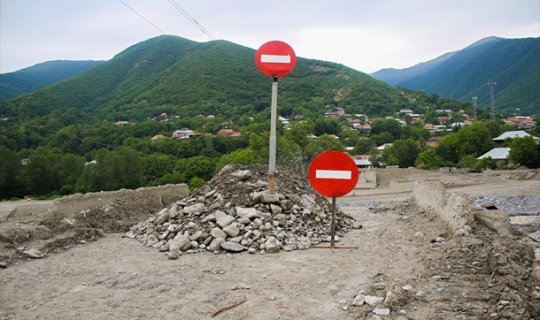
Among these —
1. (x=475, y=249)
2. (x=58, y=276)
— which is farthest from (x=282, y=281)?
(x=58, y=276)

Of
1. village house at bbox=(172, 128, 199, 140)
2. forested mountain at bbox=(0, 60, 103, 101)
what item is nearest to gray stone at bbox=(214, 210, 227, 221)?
village house at bbox=(172, 128, 199, 140)

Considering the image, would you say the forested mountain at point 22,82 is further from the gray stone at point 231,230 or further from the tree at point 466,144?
the gray stone at point 231,230

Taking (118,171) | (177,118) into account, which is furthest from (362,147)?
(118,171)

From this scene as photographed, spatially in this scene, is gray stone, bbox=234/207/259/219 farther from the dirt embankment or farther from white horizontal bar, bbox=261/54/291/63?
the dirt embankment

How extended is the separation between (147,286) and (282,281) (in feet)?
5.63

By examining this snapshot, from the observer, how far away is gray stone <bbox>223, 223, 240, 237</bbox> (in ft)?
23.8

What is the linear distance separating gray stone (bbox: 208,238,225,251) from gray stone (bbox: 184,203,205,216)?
1.14m

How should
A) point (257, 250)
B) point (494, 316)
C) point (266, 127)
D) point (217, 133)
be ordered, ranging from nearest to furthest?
point (494, 316), point (257, 250), point (266, 127), point (217, 133)

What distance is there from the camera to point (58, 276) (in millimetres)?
5938

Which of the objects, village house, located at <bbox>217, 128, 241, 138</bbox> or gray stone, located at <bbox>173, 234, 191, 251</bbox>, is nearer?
gray stone, located at <bbox>173, 234, 191, 251</bbox>

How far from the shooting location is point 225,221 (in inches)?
295

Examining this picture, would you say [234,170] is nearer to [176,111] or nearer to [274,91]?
[274,91]

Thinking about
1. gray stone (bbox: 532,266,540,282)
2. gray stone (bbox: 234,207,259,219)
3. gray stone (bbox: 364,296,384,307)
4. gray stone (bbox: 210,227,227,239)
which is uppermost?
gray stone (bbox: 532,266,540,282)

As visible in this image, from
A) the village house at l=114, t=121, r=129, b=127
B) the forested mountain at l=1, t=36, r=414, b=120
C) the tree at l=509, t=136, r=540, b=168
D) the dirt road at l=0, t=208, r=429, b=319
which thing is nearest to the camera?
the dirt road at l=0, t=208, r=429, b=319
